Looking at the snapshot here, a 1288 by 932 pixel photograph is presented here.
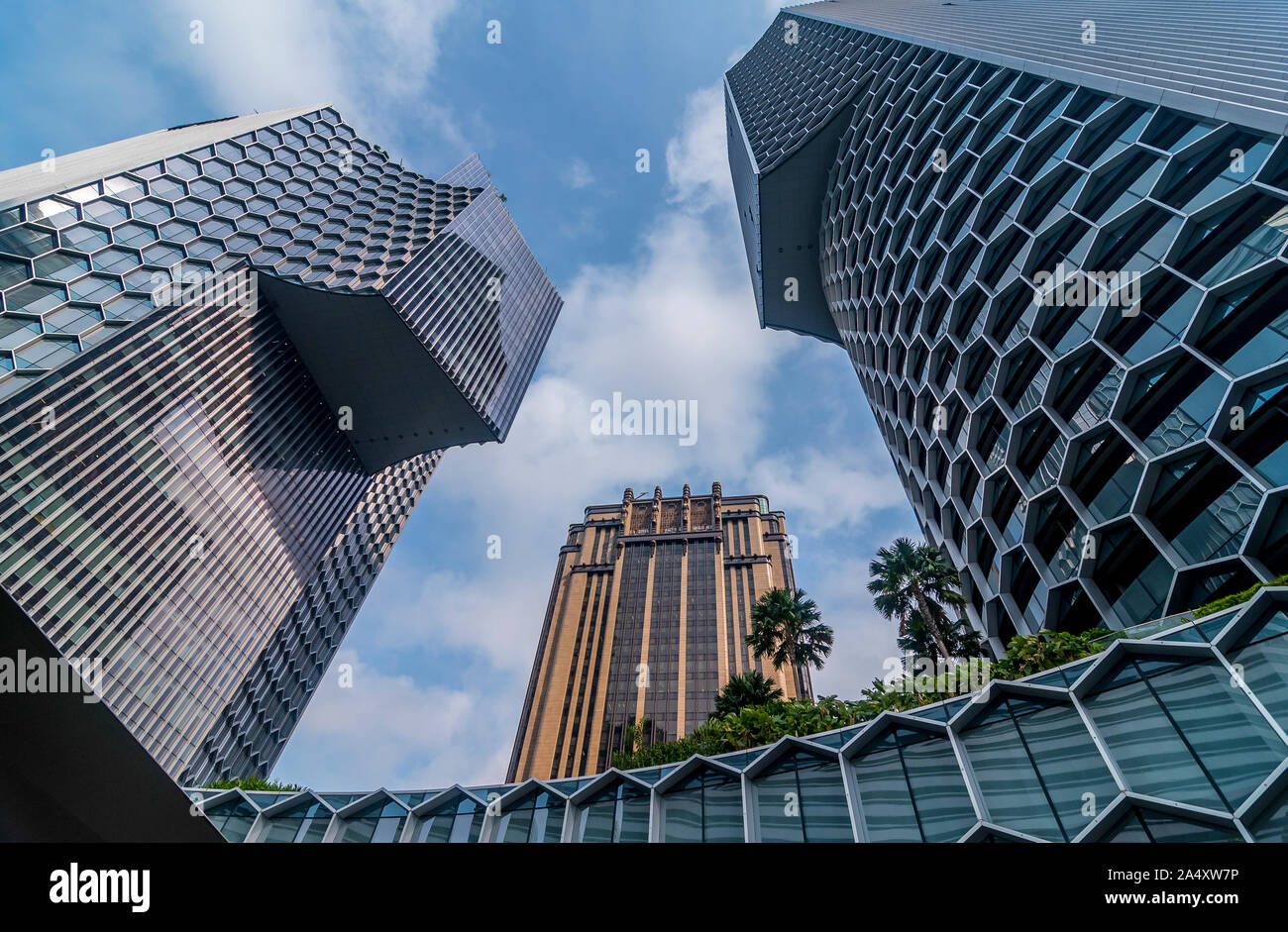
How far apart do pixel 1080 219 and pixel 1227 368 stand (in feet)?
35.2

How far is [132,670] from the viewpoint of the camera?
50938 mm

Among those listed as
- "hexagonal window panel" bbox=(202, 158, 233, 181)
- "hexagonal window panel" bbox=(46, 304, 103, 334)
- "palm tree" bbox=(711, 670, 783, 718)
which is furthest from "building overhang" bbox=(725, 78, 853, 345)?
"hexagonal window panel" bbox=(46, 304, 103, 334)

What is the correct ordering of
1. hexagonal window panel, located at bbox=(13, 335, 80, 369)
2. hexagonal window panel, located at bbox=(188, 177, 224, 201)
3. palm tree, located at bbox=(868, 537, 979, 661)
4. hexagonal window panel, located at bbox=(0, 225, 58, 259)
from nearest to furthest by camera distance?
palm tree, located at bbox=(868, 537, 979, 661) < hexagonal window panel, located at bbox=(13, 335, 80, 369) < hexagonal window panel, located at bbox=(0, 225, 58, 259) < hexagonal window panel, located at bbox=(188, 177, 224, 201)

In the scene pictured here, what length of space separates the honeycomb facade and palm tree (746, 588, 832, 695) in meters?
17.1

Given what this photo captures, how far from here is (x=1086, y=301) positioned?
27.5 meters

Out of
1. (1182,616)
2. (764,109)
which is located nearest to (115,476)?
(1182,616)

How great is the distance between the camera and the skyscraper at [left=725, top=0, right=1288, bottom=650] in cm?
2084

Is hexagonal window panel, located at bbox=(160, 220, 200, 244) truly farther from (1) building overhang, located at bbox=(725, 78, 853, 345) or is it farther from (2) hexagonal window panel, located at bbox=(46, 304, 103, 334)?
(1) building overhang, located at bbox=(725, 78, 853, 345)

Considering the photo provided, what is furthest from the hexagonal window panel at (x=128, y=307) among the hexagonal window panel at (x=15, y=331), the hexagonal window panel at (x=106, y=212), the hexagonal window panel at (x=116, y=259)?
the hexagonal window panel at (x=106, y=212)

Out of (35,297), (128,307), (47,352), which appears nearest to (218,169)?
(128,307)

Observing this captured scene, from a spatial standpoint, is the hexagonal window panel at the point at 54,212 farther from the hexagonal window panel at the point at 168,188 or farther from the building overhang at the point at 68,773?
the building overhang at the point at 68,773

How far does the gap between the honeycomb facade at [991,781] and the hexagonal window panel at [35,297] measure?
135ft

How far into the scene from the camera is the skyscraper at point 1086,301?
2084 cm
